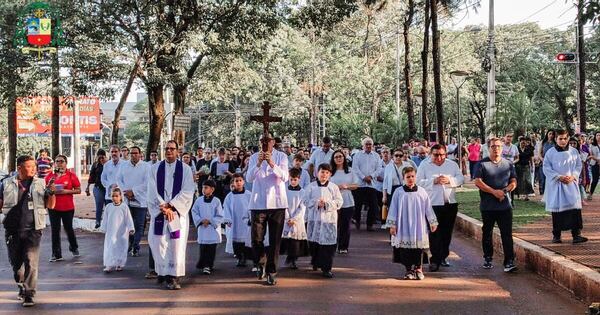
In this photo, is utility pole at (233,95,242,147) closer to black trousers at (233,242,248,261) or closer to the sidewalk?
the sidewalk

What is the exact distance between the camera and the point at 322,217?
10.7 m

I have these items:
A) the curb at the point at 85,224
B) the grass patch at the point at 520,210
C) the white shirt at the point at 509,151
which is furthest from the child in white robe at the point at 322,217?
the curb at the point at 85,224

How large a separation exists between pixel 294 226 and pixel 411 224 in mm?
1773

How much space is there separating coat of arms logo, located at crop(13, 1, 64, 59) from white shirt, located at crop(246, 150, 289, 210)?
1099 centimetres

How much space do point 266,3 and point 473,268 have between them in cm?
1283

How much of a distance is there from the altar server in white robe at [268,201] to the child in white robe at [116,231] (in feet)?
8.16

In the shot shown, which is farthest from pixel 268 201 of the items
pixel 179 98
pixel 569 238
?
pixel 179 98

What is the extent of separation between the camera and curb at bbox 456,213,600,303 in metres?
8.41

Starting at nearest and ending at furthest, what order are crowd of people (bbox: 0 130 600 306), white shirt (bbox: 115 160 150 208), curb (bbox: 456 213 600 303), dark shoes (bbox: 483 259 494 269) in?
1. curb (bbox: 456 213 600 303)
2. crowd of people (bbox: 0 130 600 306)
3. dark shoes (bbox: 483 259 494 269)
4. white shirt (bbox: 115 160 150 208)

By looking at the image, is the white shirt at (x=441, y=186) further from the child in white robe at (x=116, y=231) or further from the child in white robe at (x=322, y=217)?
the child in white robe at (x=116, y=231)

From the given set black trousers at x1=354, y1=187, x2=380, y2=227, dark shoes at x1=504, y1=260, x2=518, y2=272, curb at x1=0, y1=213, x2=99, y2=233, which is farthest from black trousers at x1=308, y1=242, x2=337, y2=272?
curb at x1=0, y1=213, x2=99, y2=233

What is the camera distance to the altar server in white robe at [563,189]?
11375mm

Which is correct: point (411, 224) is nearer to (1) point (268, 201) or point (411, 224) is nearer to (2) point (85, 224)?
(1) point (268, 201)

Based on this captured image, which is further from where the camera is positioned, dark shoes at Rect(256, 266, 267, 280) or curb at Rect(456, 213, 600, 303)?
dark shoes at Rect(256, 266, 267, 280)
